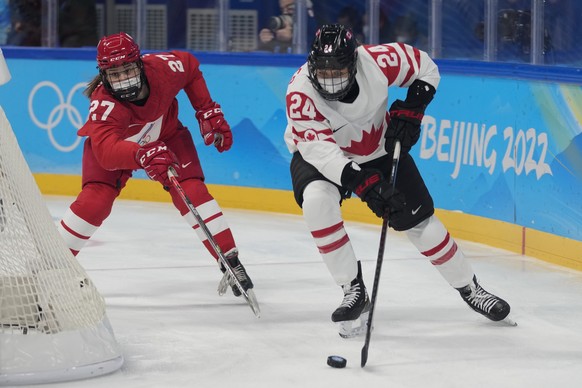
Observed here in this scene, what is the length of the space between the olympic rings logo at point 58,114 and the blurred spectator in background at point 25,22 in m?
0.37

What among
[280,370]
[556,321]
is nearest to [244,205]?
[556,321]

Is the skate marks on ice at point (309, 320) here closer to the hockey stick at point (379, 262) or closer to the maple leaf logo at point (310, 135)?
the hockey stick at point (379, 262)

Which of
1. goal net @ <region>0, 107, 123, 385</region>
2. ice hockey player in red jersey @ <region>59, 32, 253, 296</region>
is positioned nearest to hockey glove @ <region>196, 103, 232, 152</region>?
ice hockey player in red jersey @ <region>59, 32, 253, 296</region>

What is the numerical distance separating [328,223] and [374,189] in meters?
0.23

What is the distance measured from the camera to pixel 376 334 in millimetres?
3900

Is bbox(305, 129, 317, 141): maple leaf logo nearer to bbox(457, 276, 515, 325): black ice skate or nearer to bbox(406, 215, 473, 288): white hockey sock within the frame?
bbox(406, 215, 473, 288): white hockey sock

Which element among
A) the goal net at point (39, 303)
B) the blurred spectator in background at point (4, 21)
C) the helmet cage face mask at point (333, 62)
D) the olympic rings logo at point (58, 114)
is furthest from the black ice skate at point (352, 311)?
the blurred spectator in background at point (4, 21)

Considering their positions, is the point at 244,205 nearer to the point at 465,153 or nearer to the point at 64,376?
the point at 465,153

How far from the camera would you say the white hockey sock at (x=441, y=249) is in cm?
390

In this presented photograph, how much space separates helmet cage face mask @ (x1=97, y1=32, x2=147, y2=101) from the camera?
13.3 ft

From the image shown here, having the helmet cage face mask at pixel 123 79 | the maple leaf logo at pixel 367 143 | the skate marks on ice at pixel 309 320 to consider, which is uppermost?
the helmet cage face mask at pixel 123 79

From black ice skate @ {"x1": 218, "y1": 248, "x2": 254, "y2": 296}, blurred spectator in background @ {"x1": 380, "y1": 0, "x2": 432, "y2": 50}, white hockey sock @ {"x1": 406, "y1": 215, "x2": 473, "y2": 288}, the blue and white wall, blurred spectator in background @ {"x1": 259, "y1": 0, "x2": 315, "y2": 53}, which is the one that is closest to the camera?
white hockey sock @ {"x1": 406, "y1": 215, "x2": 473, "y2": 288}

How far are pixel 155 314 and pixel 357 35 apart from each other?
279 centimetres

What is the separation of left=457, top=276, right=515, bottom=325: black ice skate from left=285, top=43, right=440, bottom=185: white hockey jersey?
1.74 ft
